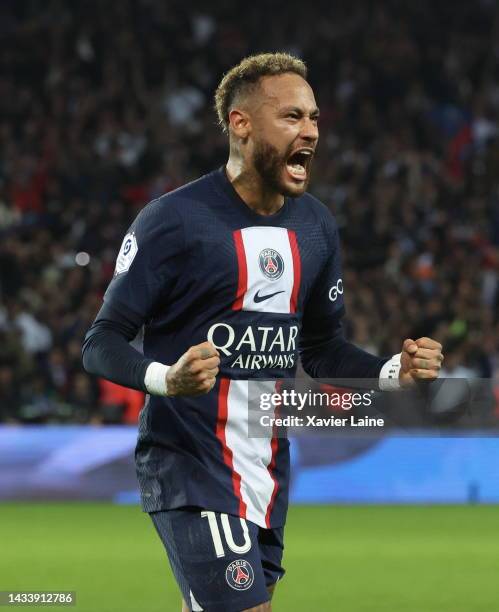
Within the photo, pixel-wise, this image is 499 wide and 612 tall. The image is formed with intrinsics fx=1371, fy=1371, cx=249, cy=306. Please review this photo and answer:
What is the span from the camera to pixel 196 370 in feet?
11.4

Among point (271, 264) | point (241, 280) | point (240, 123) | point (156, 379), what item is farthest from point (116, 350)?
point (240, 123)

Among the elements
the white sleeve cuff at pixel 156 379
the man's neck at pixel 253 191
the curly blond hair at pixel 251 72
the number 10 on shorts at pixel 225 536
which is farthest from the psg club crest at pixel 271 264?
the number 10 on shorts at pixel 225 536

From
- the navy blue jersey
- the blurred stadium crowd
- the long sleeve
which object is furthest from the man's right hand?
the blurred stadium crowd

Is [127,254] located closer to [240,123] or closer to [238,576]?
[240,123]

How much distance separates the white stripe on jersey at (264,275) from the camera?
4059 mm

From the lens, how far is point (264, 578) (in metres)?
3.96

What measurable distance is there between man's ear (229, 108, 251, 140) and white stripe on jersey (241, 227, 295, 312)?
0.29 m

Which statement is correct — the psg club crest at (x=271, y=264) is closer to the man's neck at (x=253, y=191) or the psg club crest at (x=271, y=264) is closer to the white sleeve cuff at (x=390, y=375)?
the man's neck at (x=253, y=191)

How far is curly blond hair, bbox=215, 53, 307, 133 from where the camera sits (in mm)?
4105

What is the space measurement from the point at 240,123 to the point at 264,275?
47cm

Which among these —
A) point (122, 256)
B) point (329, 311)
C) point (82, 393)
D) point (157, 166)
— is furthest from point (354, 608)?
point (157, 166)

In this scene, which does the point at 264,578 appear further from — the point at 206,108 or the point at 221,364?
the point at 206,108

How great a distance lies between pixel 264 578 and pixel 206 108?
577 inches

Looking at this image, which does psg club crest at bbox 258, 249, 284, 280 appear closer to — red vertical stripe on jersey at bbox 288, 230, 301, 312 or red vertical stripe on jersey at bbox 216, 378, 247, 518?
red vertical stripe on jersey at bbox 288, 230, 301, 312
